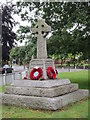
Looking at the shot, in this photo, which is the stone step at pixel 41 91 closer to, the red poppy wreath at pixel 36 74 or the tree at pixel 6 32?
the red poppy wreath at pixel 36 74

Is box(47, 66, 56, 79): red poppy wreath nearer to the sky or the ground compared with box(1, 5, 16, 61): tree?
nearer to the ground

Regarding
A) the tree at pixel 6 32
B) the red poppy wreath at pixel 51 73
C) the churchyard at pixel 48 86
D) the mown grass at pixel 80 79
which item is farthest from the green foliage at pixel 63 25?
the tree at pixel 6 32

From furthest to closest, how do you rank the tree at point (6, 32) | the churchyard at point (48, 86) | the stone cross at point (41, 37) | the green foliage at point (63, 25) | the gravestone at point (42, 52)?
the tree at point (6, 32), the green foliage at point (63, 25), the stone cross at point (41, 37), the gravestone at point (42, 52), the churchyard at point (48, 86)

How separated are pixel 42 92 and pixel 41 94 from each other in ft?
0.26

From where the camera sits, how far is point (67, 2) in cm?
1182

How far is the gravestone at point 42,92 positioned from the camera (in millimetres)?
6531

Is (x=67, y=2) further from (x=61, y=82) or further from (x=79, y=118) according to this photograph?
(x=79, y=118)

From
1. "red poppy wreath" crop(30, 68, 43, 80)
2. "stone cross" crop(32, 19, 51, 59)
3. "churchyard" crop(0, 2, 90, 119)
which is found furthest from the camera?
"stone cross" crop(32, 19, 51, 59)

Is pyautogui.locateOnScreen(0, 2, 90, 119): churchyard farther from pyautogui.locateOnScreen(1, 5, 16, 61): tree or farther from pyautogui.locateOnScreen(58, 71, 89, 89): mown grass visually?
pyautogui.locateOnScreen(1, 5, 16, 61): tree

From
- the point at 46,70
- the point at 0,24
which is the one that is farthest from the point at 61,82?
the point at 0,24

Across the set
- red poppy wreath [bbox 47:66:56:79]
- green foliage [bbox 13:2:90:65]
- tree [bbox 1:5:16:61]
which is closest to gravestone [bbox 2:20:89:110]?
red poppy wreath [bbox 47:66:56:79]

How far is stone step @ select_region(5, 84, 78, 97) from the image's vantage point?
6.64 meters

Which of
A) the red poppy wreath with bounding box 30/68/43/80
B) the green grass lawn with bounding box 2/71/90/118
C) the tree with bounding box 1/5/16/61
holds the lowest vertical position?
the green grass lawn with bounding box 2/71/90/118

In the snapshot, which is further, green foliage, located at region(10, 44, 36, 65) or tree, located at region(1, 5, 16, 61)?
tree, located at region(1, 5, 16, 61)
